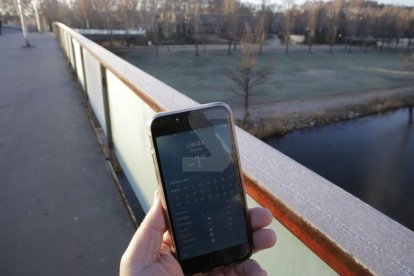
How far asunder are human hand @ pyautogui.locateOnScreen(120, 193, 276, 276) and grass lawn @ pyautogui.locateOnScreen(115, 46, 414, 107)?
2964cm

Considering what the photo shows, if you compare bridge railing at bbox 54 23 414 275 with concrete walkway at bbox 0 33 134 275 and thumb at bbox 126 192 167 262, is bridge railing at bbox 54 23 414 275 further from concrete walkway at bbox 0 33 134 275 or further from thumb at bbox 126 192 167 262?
concrete walkway at bbox 0 33 134 275

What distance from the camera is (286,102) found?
34.2 meters

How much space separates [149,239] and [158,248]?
49mm

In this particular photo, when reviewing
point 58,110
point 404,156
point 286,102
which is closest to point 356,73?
point 286,102

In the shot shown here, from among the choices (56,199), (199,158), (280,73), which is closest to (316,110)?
(280,73)

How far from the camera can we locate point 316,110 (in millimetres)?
32156

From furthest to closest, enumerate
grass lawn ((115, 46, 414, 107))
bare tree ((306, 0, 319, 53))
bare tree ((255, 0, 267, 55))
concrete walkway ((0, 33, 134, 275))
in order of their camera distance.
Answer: bare tree ((306, 0, 319, 53))
bare tree ((255, 0, 267, 55))
grass lawn ((115, 46, 414, 107))
concrete walkway ((0, 33, 134, 275))

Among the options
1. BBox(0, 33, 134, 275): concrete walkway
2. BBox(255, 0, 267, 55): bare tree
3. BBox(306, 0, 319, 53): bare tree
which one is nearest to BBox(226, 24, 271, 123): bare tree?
BBox(255, 0, 267, 55): bare tree

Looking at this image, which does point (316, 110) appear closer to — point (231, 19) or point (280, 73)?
point (280, 73)

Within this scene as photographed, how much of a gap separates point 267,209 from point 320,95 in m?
38.5

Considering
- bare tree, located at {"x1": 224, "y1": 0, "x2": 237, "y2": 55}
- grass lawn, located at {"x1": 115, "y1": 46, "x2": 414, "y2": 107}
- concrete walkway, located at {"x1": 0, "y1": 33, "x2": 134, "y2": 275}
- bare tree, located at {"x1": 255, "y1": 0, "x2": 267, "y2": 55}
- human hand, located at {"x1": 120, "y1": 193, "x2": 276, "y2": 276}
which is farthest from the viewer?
bare tree, located at {"x1": 224, "y1": 0, "x2": 237, "y2": 55}

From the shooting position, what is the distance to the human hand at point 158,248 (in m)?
1.04

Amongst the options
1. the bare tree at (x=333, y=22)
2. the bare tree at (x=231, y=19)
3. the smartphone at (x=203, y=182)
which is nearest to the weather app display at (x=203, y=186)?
the smartphone at (x=203, y=182)

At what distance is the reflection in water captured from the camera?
1911 cm
